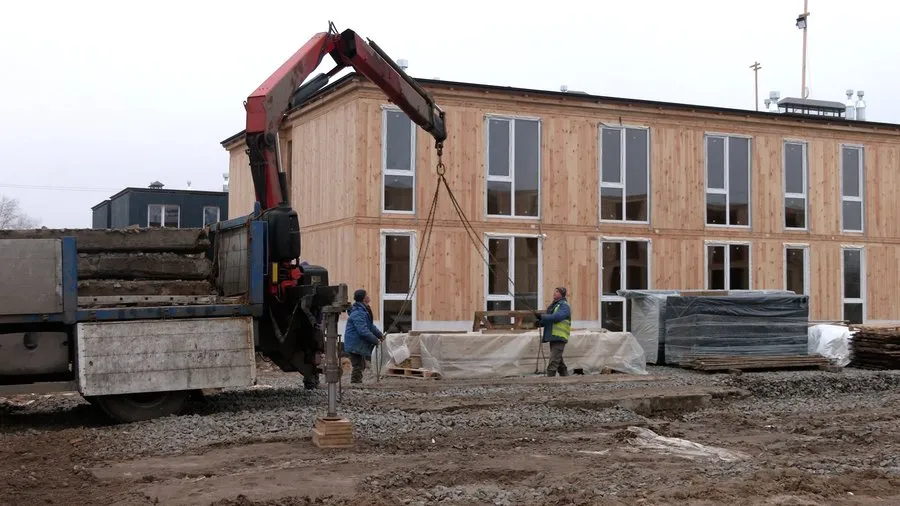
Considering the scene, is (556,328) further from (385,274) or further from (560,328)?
(385,274)

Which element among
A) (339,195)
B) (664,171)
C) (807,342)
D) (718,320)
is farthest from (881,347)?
(339,195)

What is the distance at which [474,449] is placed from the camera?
9.73 meters

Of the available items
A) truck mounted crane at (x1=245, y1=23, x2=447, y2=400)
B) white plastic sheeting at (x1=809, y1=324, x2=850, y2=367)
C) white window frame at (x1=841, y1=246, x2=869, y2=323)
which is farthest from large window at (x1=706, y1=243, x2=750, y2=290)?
truck mounted crane at (x1=245, y1=23, x2=447, y2=400)

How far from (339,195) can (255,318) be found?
938 cm

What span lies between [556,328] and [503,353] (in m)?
1.31

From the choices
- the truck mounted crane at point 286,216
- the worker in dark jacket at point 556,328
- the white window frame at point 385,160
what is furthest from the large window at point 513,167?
the truck mounted crane at point 286,216

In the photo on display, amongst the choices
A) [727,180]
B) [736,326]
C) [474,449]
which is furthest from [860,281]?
[474,449]

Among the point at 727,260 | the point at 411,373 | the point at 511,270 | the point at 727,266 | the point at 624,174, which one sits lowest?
the point at 411,373

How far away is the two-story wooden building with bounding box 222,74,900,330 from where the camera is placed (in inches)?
818

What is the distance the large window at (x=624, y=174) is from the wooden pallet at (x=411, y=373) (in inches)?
287

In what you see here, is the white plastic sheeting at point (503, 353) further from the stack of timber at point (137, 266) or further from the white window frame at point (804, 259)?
the white window frame at point (804, 259)

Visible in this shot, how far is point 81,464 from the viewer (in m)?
8.73

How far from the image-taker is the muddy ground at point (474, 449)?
7.74 m

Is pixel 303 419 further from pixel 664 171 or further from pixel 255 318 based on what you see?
pixel 664 171
